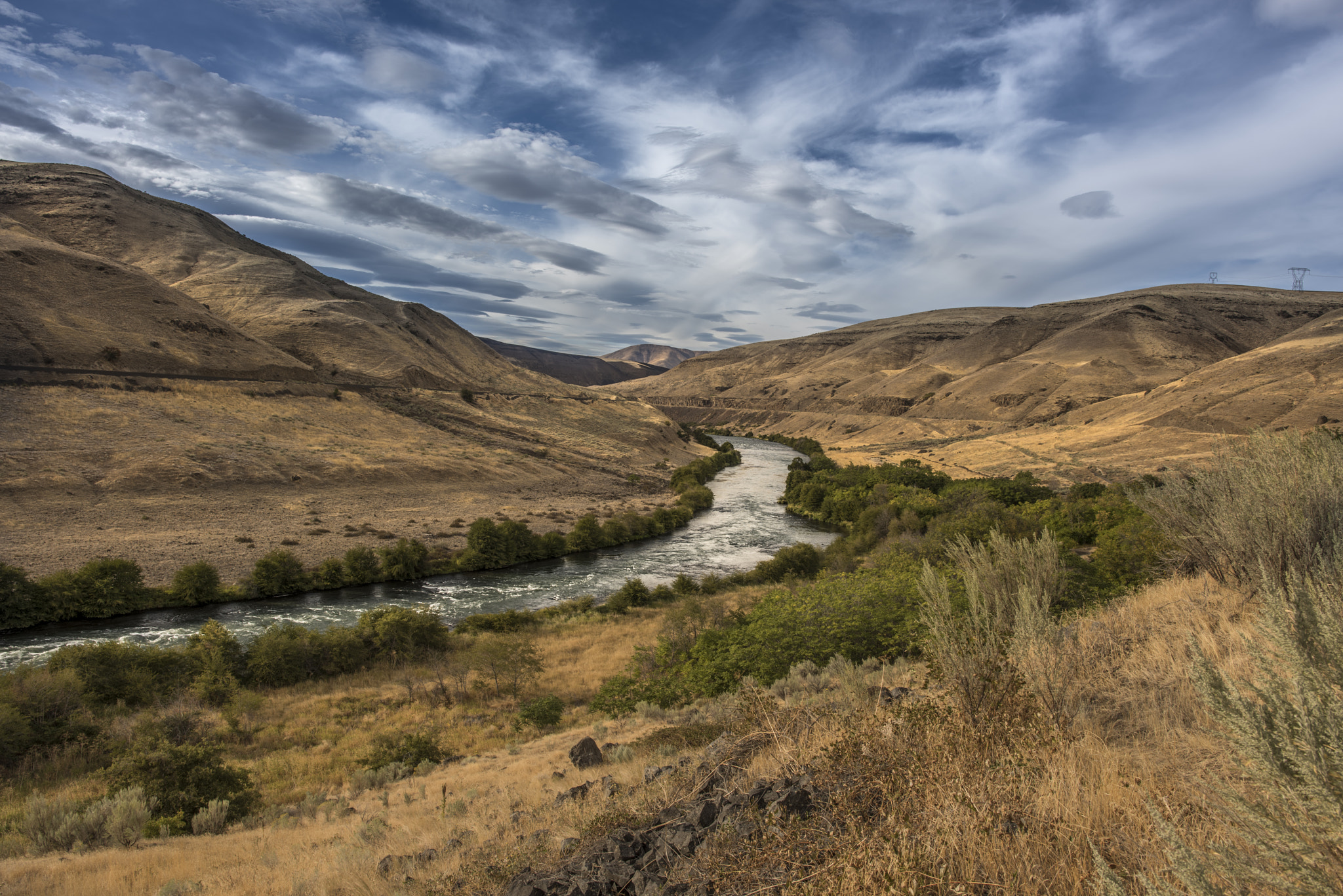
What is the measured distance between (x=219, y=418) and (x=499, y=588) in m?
37.9

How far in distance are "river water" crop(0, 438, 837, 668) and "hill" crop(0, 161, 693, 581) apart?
173 inches

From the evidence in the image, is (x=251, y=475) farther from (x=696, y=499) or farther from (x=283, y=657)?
(x=696, y=499)

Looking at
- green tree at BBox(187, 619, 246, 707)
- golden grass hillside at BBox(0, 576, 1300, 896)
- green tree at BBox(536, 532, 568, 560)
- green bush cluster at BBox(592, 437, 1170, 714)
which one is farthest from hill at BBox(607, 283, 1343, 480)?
green tree at BBox(536, 532, 568, 560)

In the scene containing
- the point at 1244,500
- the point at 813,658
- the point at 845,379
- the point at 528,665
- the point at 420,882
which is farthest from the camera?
the point at 845,379

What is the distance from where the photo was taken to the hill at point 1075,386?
56.7 meters

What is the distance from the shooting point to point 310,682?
22969mm

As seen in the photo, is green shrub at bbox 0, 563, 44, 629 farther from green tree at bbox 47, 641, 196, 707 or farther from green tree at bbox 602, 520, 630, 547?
green tree at bbox 602, 520, 630, 547

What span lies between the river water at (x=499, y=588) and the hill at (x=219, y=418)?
439 centimetres

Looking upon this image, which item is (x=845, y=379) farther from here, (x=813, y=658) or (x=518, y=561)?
(x=813, y=658)

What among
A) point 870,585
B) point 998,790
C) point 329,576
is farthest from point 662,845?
point 329,576

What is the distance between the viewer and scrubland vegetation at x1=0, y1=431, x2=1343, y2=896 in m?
3.57

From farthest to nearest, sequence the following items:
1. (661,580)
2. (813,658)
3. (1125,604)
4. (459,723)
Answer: (661,580), (459,723), (813,658), (1125,604)

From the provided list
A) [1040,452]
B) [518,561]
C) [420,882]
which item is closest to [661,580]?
[518,561]

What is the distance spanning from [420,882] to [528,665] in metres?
17.1
